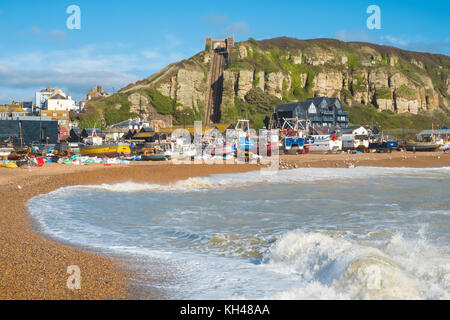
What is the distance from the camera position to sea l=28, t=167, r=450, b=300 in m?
6.59

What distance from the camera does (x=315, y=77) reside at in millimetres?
123062

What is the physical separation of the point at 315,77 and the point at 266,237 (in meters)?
119

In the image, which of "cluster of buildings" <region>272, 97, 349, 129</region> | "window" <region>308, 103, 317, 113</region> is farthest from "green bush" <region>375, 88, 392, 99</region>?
"window" <region>308, 103, 317, 113</region>

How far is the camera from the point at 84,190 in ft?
66.3

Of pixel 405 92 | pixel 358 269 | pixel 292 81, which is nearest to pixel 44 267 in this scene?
pixel 358 269

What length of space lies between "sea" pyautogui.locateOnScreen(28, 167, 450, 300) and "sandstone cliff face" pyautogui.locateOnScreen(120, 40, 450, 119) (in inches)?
3235

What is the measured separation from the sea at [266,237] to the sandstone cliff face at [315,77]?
8217 cm

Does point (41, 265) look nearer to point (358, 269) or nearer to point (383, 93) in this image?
point (358, 269)

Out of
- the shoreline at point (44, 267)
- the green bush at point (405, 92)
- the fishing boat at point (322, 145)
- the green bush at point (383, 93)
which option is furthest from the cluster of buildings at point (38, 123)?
the green bush at point (405, 92)

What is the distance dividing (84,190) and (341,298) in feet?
54.9

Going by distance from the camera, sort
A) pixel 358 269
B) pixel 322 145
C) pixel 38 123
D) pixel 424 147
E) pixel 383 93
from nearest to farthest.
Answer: pixel 358 269, pixel 322 145, pixel 424 147, pixel 38 123, pixel 383 93

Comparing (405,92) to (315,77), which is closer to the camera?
(315,77)

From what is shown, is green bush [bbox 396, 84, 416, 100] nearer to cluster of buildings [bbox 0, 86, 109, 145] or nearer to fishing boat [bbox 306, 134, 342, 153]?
fishing boat [bbox 306, 134, 342, 153]
